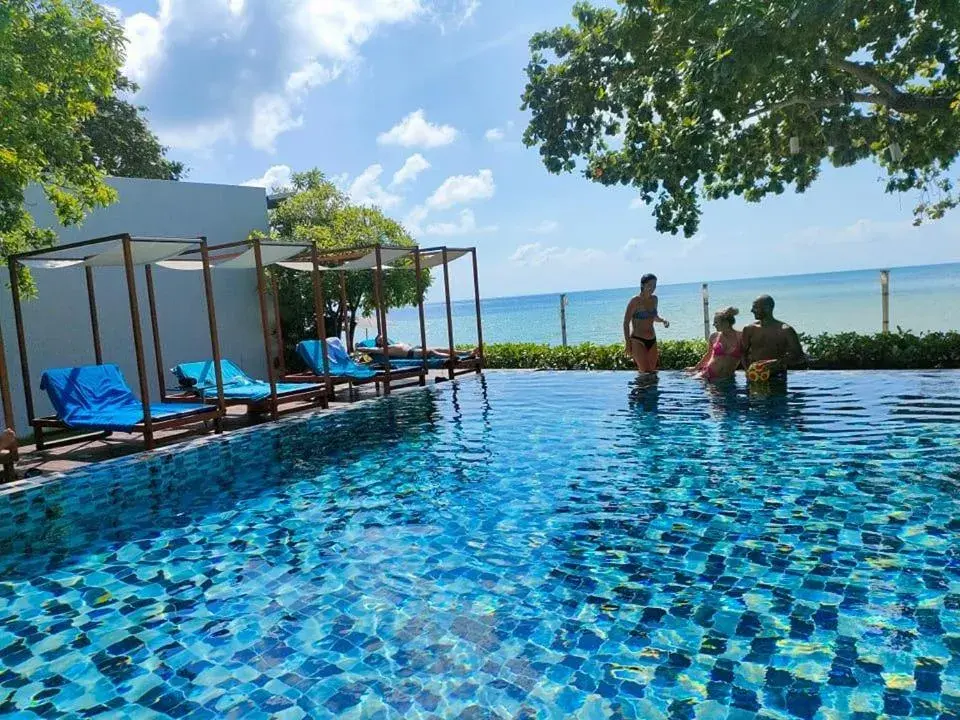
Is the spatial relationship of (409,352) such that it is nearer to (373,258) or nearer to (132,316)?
(373,258)

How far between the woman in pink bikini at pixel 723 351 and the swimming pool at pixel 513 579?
Answer: 260 cm

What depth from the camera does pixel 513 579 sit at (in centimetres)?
400

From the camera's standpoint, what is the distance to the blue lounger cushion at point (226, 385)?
963 centimetres

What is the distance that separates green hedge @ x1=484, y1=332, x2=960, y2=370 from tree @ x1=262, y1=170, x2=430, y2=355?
352 centimetres

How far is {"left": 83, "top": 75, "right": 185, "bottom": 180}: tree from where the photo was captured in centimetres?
2145

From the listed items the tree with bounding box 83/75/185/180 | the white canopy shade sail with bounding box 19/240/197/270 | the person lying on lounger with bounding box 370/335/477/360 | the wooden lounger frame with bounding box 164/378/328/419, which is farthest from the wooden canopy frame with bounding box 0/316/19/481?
the tree with bounding box 83/75/185/180

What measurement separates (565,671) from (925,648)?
4.94 feet

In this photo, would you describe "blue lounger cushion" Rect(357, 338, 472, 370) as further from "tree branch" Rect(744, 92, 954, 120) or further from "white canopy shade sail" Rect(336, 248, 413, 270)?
"tree branch" Rect(744, 92, 954, 120)

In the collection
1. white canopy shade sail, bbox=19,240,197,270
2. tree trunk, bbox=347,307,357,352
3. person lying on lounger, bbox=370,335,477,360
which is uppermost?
white canopy shade sail, bbox=19,240,197,270

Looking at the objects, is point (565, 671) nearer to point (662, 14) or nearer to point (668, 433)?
point (668, 433)

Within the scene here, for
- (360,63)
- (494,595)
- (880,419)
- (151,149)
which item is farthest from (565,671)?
(151,149)

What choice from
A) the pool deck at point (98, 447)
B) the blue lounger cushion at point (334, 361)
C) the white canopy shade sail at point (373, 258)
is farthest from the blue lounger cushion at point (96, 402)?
the white canopy shade sail at point (373, 258)

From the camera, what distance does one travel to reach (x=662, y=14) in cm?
839

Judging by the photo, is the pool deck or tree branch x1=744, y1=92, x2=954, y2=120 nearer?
the pool deck
